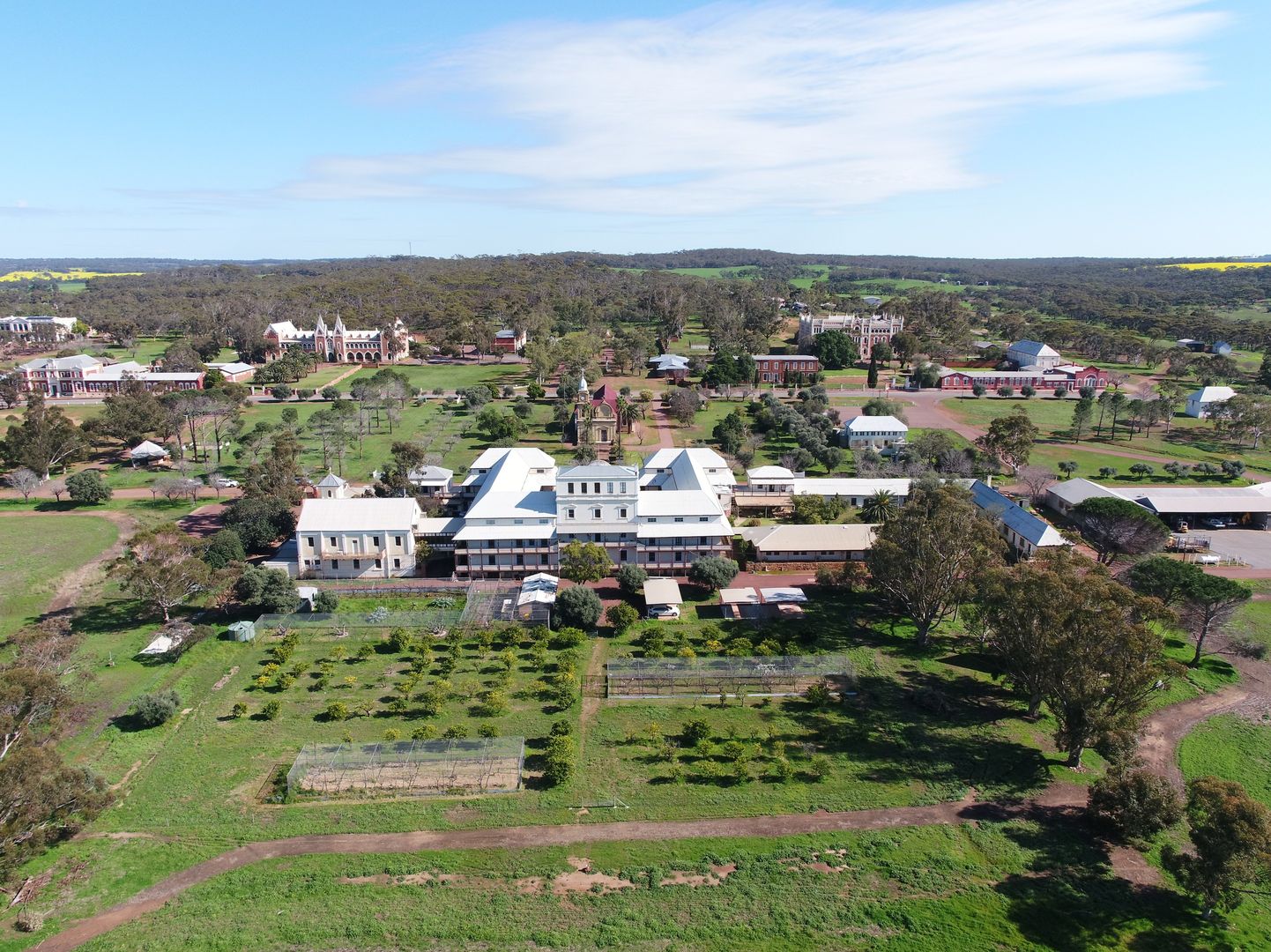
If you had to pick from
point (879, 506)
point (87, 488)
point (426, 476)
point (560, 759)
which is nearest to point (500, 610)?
point (560, 759)

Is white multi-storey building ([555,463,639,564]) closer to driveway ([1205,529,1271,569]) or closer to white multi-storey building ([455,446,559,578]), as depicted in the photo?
white multi-storey building ([455,446,559,578])

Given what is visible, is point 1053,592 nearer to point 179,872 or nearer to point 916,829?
point 916,829

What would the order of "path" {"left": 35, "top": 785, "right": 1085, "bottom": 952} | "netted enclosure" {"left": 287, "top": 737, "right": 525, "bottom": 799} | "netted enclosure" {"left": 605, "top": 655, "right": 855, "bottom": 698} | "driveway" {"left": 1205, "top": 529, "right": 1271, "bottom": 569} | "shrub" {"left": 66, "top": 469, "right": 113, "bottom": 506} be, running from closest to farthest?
"path" {"left": 35, "top": 785, "right": 1085, "bottom": 952}, "netted enclosure" {"left": 287, "top": 737, "right": 525, "bottom": 799}, "netted enclosure" {"left": 605, "top": 655, "right": 855, "bottom": 698}, "driveway" {"left": 1205, "top": 529, "right": 1271, "bottom": 569}, "shrub" {"left": 66, "top": 469, "right": 113, "bottom": 506}

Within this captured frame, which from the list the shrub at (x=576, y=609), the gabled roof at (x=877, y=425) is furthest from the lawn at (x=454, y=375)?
the shrub at (x=576, y=609)

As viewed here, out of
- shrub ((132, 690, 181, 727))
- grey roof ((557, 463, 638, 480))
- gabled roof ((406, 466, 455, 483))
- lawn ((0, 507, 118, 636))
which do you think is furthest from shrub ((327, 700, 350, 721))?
gabled roof ((406, 466, 455, 483))

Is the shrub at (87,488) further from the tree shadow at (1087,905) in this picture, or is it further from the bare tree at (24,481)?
the tree shadow at (1087,905)
